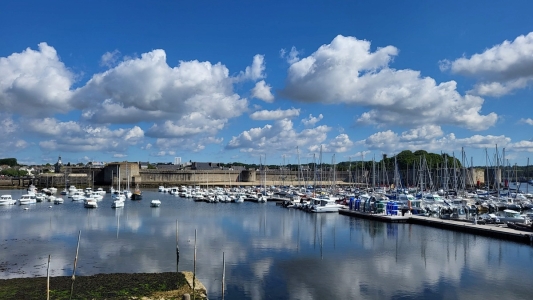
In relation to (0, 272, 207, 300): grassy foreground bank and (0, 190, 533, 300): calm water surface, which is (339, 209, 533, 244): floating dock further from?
(0, 272, 207, 300): grassy foreground bank

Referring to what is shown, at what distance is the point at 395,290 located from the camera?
19.4 m

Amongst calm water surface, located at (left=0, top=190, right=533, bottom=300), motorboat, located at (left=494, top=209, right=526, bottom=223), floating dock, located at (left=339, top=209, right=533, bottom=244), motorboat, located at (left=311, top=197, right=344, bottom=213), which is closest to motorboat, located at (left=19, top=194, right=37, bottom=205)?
calm water surface, located at (left=0, top=190, right=533, bottom=300)

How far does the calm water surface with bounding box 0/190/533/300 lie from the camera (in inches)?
779

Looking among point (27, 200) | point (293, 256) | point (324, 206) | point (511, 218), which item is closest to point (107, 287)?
point (293, 256)

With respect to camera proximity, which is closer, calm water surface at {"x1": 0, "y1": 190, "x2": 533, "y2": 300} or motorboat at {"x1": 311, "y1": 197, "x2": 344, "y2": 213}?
calm water surface at {"x1": 0, "y1": 190, "x2": 533, "y2": 300}

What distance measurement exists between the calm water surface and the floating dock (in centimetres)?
117

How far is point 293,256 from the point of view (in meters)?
26.5

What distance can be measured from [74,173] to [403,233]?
10656 cm

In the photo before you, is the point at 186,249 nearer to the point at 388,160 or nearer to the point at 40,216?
the point at 40,216

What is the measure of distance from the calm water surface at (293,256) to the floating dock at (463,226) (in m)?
1.17

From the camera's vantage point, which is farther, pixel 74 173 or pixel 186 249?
pixel 74 173

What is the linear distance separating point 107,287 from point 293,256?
1185 cm

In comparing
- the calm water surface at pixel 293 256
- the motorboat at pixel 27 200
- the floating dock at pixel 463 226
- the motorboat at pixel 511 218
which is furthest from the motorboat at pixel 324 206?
the motorboat at pixel 27 200

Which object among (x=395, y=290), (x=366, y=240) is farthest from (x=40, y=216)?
(x=395, y=290)
